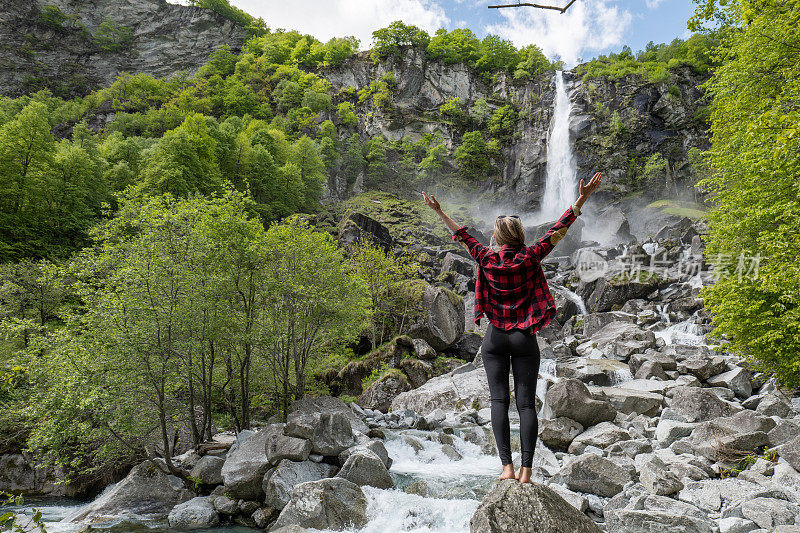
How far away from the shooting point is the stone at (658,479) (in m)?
7.31

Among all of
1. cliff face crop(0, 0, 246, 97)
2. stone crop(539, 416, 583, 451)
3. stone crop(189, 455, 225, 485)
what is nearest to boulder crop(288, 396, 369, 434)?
stone crop(189, 455, 225, 485)

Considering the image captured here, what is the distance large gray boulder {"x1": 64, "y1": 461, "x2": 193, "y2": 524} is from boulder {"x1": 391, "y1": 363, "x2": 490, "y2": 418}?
9.77 m

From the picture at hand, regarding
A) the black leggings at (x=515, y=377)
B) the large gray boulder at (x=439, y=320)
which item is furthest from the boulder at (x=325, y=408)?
the black leggings at (x=515, y=377)

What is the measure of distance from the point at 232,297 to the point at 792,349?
1606 centimetres

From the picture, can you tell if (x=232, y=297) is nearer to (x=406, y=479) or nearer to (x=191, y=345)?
(x=191, y=345)

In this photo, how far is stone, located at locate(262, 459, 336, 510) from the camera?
9.66 metres

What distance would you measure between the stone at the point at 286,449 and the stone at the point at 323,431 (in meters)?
0.22

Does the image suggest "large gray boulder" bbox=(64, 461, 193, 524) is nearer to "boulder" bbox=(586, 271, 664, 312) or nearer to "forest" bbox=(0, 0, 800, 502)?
"forest" bbox=(0, 0, 800, 502)

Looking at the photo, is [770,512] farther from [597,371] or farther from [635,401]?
[597,371]

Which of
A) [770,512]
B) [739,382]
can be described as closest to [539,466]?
[770,512]

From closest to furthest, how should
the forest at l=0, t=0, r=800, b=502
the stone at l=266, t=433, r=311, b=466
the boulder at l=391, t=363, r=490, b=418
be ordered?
the forest at l=0, t=0, r=800, b=502, the stone at l=266, t=433, r=311, b=466, the boulder at l=391, t=363, r=490, b=418

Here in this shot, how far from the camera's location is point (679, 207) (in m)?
Result: 49.8

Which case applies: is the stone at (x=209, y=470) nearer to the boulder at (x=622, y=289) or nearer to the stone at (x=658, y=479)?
the stone at (x=658, y=479)

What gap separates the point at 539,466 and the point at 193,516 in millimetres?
8500
